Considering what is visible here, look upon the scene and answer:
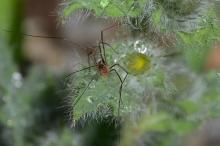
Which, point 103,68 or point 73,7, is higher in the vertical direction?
point 73,7

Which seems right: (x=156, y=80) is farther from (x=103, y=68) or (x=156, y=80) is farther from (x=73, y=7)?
(x=73, y=7)

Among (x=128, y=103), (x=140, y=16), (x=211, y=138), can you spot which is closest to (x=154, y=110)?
(x=128, y=103)

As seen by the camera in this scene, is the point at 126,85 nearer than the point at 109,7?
No

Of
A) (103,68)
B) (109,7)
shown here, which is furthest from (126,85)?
(109,7)

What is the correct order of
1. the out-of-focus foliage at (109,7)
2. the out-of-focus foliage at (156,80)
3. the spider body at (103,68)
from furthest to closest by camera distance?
the spider body at (103,68) → the out-of-focus foliage at (156,80) → the out-of-focus foliage at (109,7)

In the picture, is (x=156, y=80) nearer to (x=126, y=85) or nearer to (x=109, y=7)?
(x=126, y=85)

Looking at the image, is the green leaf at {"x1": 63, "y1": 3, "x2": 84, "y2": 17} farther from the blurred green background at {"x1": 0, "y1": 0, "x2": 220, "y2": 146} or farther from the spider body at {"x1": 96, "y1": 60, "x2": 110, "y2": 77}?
the spider body at {"x1": 96, "y1": 60, "x2": 110, "y2": 77}

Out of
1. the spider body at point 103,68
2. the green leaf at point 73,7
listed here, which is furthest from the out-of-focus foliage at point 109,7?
the spider body at point 103,68

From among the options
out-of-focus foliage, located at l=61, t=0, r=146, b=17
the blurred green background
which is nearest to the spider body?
the blurred green background

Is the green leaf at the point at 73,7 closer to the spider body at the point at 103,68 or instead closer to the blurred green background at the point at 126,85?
the blurred green background at the point at 126,85

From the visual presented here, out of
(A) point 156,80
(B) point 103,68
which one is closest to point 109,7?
(B) point 103,68

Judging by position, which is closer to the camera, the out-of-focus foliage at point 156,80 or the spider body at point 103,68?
the out-of-focus foliage at point 156,80
